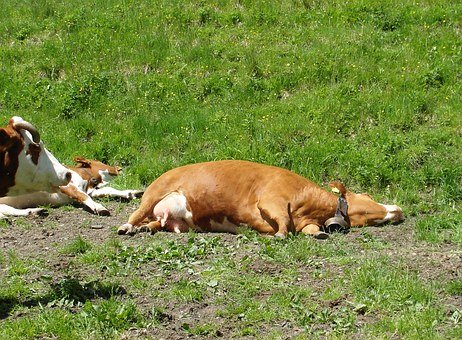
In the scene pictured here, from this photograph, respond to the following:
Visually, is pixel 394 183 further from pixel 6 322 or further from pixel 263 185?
pixel 6 322

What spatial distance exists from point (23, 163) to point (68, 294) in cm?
225

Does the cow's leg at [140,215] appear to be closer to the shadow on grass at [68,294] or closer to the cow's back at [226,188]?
the cow's back at [226,188]

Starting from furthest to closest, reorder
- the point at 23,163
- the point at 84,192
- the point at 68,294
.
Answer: the point at 84,192, the point at 23,163, the point at 68,294

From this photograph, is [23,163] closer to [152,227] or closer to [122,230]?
[122,230]

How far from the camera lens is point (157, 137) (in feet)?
52.4

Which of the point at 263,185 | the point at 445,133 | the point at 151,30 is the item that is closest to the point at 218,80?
the point at 151,30

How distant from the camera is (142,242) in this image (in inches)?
431

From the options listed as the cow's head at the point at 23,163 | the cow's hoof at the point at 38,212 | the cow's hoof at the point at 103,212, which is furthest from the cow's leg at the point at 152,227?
the cow's hoof at the point at 38,212

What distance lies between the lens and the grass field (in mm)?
8219

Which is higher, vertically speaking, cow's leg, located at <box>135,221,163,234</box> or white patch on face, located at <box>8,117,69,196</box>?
white patch on face, located at <box>8,117,69,196</box>

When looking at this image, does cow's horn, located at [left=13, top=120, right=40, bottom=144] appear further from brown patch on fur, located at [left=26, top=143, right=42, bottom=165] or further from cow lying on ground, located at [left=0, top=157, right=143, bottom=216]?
cow lying on ground, located at [left=0, top=157, right=143, bottom=216]

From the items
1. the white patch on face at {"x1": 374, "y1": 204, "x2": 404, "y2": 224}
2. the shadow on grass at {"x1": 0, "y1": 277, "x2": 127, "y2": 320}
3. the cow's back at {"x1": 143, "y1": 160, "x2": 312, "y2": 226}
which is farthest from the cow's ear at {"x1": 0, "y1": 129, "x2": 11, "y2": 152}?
the white patch on face at {"x1": 374, "y1": 204, "x2": 404, "y2": 224}

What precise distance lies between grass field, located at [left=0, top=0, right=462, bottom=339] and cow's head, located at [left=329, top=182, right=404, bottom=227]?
0.21 meters

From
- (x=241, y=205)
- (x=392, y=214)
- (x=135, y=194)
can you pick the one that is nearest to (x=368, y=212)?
(x=392, y=214)
